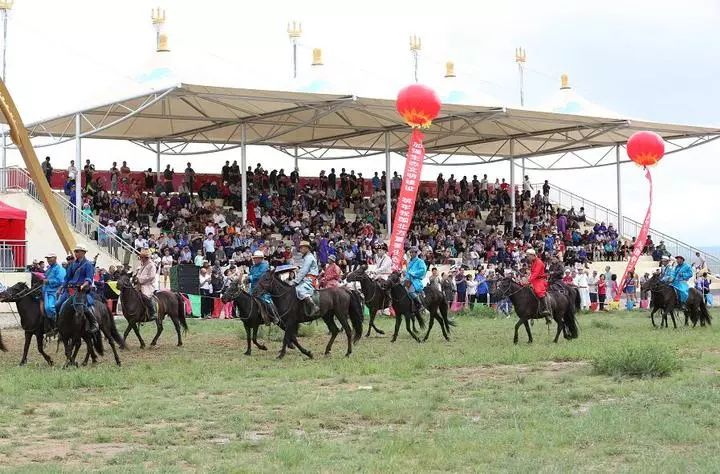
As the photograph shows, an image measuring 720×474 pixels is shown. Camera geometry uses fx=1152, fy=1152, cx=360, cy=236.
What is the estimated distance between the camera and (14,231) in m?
33.8

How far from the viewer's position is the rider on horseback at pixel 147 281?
2175cm

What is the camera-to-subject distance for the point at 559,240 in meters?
46.6

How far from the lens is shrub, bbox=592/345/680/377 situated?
1537cm

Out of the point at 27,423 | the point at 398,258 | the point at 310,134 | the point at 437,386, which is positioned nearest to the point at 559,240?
the point at 310,134

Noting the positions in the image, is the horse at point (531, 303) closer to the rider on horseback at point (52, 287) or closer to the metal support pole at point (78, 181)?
the rider on horseback at point (52, 287)

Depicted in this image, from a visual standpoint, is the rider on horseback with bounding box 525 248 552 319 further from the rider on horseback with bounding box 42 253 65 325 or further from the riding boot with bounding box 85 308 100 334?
the rider on horseback with bounding box 42 253 65 325

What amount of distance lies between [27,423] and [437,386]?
5.32m

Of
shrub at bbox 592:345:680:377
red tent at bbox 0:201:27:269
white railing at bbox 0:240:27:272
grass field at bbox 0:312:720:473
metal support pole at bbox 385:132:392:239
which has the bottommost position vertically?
grass field at bbox 0:312:720:473

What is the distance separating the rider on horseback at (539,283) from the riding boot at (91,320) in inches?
320

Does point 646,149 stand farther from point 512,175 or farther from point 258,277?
point 258,277

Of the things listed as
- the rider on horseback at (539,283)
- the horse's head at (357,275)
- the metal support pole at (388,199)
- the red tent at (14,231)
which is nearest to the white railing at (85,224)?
the red tent at (14,231)

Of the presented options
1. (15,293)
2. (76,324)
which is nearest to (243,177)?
(15,293)

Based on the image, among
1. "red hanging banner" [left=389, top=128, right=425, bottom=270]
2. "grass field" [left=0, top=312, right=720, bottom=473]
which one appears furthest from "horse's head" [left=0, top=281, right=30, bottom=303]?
"red hanging banner" [left=389, top=128, right=425, bottom=270]

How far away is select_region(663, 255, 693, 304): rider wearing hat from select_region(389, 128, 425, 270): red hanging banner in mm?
6391
